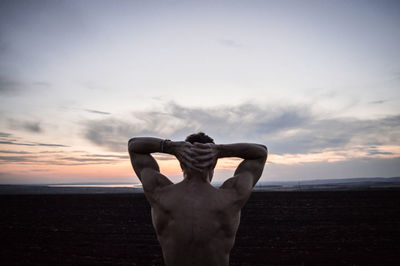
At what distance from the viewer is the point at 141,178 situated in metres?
2.08

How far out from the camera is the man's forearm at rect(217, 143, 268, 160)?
198 cm

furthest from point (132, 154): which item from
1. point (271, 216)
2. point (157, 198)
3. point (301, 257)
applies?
point (271, 216)

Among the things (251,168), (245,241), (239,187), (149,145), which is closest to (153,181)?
(149,145)

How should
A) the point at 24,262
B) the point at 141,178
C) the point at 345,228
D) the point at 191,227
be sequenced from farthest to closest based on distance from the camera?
1. the point at 345,228
2. the point at 24,262
3. the point at 141,178
4. the point at 191,227

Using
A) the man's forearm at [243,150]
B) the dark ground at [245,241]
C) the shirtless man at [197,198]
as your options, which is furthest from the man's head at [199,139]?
the dark ground at [245,241]

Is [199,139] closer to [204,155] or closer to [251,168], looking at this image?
[204,155]

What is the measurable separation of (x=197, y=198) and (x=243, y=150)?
46 centimetres

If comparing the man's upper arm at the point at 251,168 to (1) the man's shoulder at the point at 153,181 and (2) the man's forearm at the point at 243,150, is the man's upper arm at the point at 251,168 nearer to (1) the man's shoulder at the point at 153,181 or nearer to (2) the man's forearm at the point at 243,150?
(2) the man's forearm at the point at 243,150

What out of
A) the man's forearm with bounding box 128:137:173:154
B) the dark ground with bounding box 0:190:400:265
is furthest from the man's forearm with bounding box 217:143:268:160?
the dark ground with bounding box 0:190:400:265

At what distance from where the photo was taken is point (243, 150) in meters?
2.04

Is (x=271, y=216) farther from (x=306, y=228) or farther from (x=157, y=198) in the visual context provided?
(x=157, y=198)

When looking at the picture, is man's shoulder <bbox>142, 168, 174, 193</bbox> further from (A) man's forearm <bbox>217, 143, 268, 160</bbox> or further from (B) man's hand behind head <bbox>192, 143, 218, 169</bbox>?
(A) man's forearm <bbox>217, 143, 268, 160</bbox>

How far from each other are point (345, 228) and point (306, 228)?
1.90 meters

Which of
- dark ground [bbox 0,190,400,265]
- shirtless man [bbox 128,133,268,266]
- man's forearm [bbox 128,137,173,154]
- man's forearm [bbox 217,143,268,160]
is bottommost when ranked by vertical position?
dark ground [bbox 0,190,400,265]
